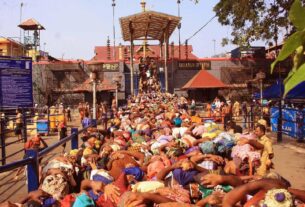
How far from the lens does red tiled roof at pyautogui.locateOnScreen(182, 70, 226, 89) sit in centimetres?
2884

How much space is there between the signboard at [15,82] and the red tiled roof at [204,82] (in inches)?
653

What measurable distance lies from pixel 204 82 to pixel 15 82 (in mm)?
18447

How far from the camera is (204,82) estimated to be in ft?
96.0

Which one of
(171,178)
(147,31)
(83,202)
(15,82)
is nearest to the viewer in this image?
(83,202)

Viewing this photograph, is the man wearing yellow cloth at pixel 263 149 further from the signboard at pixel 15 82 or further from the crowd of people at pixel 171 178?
the signboard at pixel 15 82

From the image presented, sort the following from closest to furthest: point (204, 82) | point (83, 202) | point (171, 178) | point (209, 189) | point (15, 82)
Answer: point (83, 202) < point (209, 189) < point (171, 178) < point (15, 82) < point (204, 82)

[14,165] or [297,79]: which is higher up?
[297,79]

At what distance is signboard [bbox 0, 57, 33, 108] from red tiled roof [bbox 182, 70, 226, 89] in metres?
16.6

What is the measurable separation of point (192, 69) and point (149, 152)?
87.9 feet

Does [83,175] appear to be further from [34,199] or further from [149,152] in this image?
[34,199]

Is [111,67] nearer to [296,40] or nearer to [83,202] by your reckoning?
[83,202]

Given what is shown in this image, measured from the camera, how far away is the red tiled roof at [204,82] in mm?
28844

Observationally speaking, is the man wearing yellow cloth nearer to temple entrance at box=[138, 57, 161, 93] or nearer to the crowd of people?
the crowd of people

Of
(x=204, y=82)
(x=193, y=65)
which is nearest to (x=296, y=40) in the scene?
(x=204, y=82)
